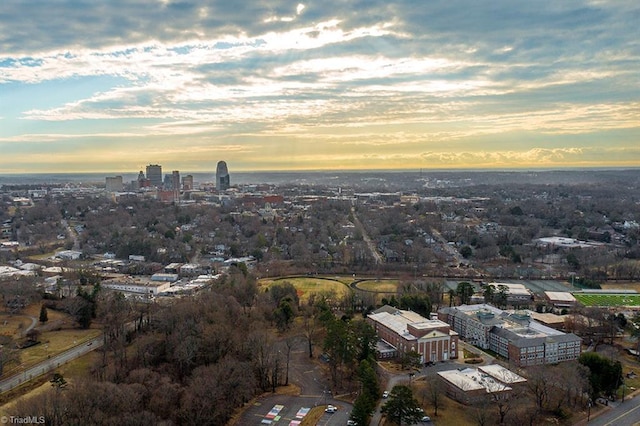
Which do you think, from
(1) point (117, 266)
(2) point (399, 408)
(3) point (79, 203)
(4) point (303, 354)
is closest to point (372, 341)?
(4) point (303, 354)

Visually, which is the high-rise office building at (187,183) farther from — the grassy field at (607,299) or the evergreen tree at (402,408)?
the evergreen tree at (402,408)

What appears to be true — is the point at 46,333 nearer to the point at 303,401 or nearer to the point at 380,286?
the point at 303,401

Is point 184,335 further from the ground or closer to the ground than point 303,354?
further from the ground

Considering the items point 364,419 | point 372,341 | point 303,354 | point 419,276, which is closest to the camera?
point 364,419

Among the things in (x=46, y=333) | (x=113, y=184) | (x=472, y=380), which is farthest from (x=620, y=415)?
(x=113, y=184)

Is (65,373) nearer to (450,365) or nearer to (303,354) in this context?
(303,354)

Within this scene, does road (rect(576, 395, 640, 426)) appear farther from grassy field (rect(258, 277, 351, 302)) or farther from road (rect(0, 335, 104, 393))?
road (rect(0, 335, 104, 393))
